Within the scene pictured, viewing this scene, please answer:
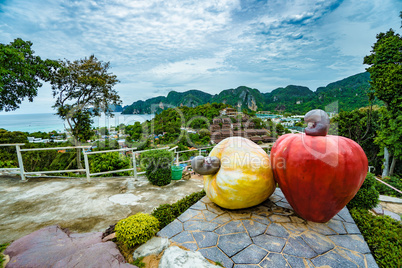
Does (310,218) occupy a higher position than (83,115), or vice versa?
(83,115)

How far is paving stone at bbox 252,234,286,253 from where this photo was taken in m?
2.35

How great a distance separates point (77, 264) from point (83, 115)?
8943 mm

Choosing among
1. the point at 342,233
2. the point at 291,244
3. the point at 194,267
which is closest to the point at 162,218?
the point at 194,267

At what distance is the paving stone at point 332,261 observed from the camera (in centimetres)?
207

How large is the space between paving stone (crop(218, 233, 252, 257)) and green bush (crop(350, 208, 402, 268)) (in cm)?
155

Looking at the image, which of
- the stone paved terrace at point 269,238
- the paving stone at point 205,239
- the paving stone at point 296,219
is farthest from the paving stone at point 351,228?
the paving stone at point 205,239

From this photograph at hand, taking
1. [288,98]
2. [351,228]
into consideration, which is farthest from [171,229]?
[288,98]

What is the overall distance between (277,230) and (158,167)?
3.14 meters

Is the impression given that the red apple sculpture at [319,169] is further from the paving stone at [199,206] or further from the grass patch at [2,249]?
the grass patch at [2,249]

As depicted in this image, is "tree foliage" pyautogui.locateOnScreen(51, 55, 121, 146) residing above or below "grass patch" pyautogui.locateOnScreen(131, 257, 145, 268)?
above

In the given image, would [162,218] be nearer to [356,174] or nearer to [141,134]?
[356,174]

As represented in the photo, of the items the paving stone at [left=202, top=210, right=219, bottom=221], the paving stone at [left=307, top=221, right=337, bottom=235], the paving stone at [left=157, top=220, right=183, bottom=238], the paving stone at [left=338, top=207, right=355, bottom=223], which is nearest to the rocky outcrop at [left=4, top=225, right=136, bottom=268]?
the paving stone at [left=157, top=220, right=183, bottom=238]

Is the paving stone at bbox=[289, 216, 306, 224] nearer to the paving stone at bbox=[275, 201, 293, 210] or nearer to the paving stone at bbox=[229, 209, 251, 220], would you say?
the paving stone at bbox=[275, 201, 293, 210]

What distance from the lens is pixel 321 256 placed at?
221 centimetres
